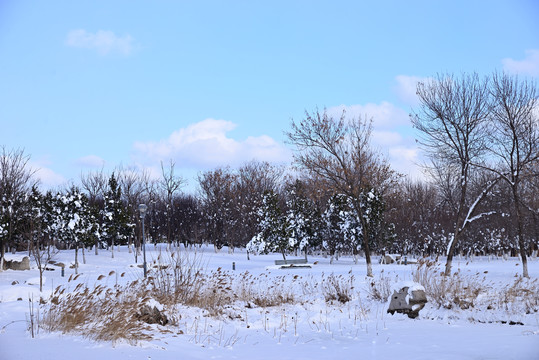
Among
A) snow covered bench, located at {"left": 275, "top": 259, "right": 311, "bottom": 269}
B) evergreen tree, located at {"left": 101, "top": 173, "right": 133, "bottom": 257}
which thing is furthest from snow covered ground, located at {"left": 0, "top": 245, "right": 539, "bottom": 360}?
evergreen tree, located at {"left": 101, "top": 173, "right": 133, "bottom": 257}

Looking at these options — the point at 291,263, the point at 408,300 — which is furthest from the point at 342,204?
the point at 408,300

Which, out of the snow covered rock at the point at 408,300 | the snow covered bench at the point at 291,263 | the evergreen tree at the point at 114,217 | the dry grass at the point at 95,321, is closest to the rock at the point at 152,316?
the dry grass at the point at 95,321

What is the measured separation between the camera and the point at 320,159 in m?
24.8

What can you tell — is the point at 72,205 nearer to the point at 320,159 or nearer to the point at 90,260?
the point at 90,260

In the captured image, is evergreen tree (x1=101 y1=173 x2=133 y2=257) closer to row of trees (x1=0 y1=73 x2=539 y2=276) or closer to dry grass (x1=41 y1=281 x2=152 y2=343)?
row of trees (x1=0 y1=73 x2=539 y2=276)

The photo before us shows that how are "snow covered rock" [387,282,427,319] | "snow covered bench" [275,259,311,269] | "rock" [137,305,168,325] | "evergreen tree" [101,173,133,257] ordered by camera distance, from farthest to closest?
"evergreen tree" [101,173,133,257] < "snow covered bench" [275,259,311,269] < "snow covered rock" [387,282,427,319] < "rock" [137,305,168,325]

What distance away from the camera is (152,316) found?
1021cm

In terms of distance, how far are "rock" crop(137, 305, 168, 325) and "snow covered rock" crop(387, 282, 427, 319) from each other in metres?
6.00

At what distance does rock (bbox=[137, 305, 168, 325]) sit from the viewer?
10085 millimetres

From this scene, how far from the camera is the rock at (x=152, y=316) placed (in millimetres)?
10085

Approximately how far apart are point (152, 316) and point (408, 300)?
642cm

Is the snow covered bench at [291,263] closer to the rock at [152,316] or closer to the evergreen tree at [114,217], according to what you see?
the evergreen tree at [114,217]

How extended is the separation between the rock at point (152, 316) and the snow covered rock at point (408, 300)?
6.00 meters

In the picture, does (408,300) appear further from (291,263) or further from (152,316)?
(291,263)
